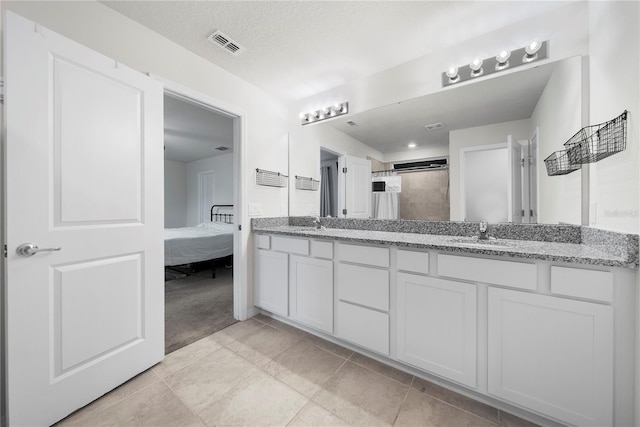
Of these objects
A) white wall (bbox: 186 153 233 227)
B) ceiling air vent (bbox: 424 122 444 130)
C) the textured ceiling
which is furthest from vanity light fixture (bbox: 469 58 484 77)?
white wall (bbox: 186 153 233 227)

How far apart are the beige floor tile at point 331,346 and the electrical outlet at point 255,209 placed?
4.16 ft

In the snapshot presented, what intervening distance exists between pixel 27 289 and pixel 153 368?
2.95 ft

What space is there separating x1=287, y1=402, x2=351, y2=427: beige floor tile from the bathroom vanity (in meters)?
0.53

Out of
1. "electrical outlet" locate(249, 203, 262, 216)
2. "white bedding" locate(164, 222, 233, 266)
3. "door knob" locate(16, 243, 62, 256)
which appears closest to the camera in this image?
"door knob" locate(16, 243, 62, 256)

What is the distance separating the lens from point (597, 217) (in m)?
1.30

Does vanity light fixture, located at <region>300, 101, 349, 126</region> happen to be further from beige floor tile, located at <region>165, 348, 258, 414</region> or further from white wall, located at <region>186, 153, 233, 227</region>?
white wall, located at <region>186, 153, 233, 227</region>

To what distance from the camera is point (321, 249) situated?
1.93 m

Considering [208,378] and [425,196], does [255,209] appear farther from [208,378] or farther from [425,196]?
[425,196]

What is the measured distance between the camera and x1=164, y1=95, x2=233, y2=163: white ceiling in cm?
338

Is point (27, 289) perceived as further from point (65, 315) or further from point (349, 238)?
point (349, 238)

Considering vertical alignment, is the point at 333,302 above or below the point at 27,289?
below

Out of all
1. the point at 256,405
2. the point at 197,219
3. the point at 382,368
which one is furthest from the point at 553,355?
the point at 197,219

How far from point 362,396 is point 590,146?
1.81m

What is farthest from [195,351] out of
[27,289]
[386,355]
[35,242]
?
[386,355]
